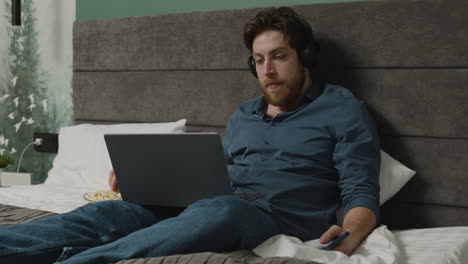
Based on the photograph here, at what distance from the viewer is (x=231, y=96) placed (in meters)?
2.14

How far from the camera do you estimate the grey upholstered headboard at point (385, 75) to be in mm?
1723

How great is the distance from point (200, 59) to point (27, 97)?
1.21m

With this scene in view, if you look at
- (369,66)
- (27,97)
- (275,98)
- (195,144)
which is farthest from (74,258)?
(27,97)

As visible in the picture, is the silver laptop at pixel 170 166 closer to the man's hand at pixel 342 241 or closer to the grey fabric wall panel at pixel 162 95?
the man's hand at pixel 342 241

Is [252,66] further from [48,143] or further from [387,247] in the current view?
[48,143]

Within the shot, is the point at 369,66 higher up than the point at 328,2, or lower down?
lower down

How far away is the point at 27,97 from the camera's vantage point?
117 inches

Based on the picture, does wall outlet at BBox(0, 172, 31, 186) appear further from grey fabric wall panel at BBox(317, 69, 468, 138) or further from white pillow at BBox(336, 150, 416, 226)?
white pillow at BBox(336, 150, 416, 226)

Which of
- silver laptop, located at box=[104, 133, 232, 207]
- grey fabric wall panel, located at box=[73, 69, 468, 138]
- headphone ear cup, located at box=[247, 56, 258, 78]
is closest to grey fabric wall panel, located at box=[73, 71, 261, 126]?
grey fabric wall panel, located at box=[73, 69, 468, 138]

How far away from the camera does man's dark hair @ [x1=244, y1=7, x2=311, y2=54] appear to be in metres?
1.77

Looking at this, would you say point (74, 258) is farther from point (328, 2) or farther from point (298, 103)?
point (328, 2)

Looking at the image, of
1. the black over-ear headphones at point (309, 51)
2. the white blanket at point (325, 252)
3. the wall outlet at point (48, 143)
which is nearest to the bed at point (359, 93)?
the white blanket at point (325, 252)

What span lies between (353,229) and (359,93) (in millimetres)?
604

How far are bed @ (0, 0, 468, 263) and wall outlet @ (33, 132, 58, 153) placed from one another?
418mm
